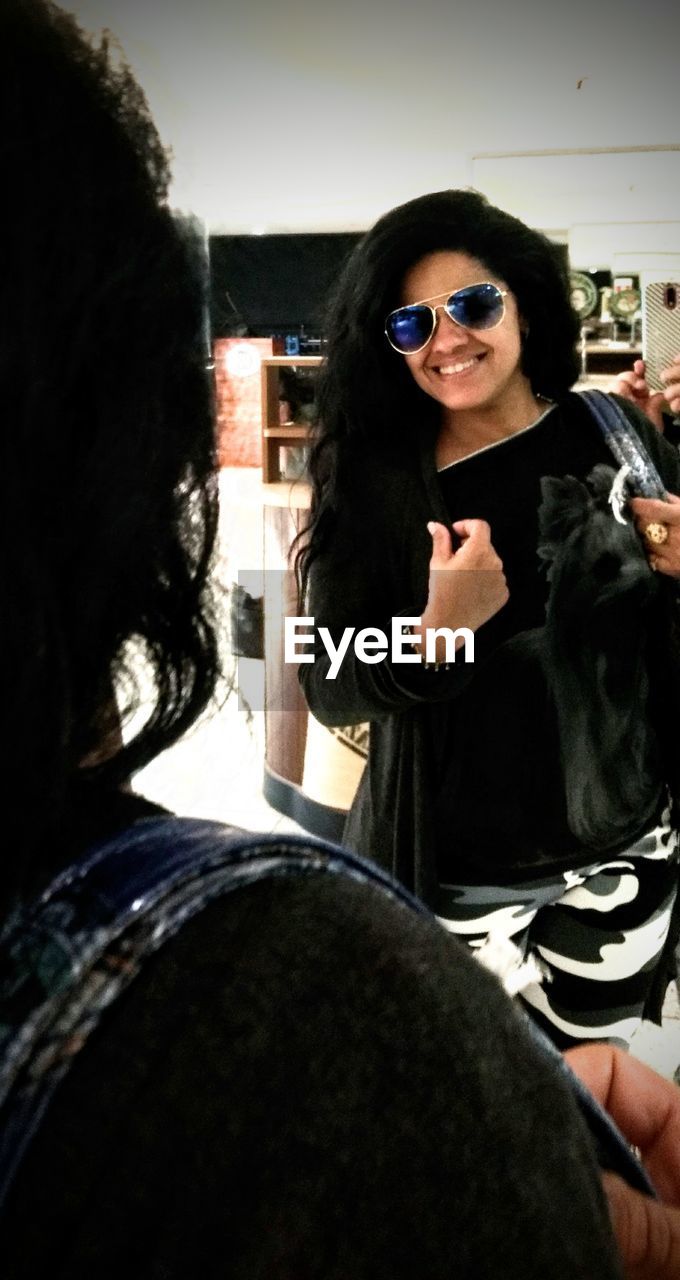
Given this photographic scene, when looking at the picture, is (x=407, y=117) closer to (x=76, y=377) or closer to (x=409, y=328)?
(x=409, y=328)

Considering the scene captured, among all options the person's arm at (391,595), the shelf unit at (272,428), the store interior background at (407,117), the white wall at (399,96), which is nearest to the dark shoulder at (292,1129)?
the person's arm at (391,595)

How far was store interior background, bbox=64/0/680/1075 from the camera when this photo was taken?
4.93ft

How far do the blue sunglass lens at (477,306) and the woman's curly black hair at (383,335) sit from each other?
0.03 m

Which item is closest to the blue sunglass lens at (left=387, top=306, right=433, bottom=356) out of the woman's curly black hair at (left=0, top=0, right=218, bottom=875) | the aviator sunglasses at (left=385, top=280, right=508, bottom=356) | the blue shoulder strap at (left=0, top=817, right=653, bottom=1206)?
the aviator sunglasses at (left=385, top=280, right=508, bottom=356)

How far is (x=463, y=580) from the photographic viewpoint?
83 cm

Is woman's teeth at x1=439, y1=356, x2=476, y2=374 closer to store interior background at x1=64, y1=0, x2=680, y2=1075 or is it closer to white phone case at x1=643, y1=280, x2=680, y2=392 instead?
white phone case at x1=643, y1=280, x2=680, y2=392

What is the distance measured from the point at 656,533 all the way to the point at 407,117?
A: 4.60 feet

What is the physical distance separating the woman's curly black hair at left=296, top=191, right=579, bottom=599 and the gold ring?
0.20m

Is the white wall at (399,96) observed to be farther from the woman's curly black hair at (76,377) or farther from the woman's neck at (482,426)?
the woman's curly black hair at (76,377)

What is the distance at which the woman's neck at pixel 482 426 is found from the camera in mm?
891

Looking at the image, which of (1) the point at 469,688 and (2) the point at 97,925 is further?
(1) the point at 469,688

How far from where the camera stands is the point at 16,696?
0.76 feet

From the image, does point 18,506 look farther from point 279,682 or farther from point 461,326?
point 279,682

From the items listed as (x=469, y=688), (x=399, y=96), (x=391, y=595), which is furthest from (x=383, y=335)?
(x=399, y=96)
